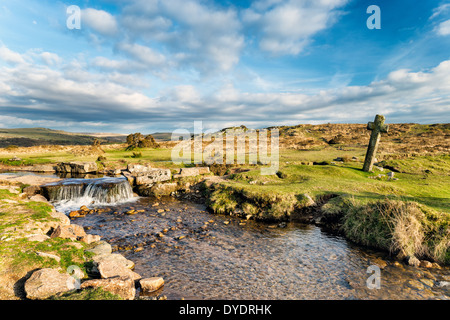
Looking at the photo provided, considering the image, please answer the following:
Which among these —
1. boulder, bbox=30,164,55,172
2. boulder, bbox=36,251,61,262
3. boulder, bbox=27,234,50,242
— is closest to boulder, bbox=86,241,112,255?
boulder, bbox=36,251,61,262

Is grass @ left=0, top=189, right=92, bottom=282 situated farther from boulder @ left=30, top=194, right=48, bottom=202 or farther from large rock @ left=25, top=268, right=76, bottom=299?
boulder @ left=30, top=194, right=48, bottom=202

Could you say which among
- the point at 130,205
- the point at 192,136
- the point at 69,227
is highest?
the point at 192,136

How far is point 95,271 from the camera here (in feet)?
29.4

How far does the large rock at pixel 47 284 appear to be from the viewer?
267 inches

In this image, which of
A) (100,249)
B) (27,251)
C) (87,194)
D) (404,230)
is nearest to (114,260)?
(100,249)

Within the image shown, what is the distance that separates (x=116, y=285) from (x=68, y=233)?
18.9 ft

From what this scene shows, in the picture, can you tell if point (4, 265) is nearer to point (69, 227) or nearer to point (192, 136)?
point (69, 227)

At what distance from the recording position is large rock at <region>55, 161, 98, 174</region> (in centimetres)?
3591

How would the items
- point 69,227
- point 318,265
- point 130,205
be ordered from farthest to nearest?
point 130,205 < point 69,227 < point 318,265

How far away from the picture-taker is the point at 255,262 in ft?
35.8

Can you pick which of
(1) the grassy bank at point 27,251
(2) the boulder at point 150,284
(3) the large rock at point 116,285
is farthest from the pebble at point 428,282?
(1) the grassy bank at point 27,251
